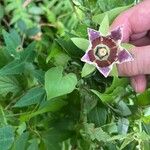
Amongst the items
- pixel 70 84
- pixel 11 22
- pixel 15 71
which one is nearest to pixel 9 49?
pixel 15 71

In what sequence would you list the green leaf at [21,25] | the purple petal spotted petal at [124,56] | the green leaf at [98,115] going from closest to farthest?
the purple petal spotted petal at [124,56] < the green leaf at [98,115] < the green leaf at [21,25]

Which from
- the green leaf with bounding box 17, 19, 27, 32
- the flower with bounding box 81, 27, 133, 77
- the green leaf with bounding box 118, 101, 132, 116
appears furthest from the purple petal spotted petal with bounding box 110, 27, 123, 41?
→ the green leaf with bounding box 17, 19, 27, 32

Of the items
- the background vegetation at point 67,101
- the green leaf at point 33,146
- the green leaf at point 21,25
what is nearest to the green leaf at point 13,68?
the background vegetation at point 67,101

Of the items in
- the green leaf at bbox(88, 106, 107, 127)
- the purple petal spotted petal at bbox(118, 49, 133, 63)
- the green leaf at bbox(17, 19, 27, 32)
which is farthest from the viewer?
the green leaf at bbox(17, 19, 27, 32)

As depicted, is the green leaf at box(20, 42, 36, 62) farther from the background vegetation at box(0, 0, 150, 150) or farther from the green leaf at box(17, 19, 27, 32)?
the green leaf at box(17, 19, 27, 32)

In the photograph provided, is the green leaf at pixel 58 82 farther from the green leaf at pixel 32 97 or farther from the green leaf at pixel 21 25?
the green leaf at pixel 21 25

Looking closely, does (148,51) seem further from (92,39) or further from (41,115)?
(41,115)

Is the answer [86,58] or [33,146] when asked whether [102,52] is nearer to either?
[86,58]
